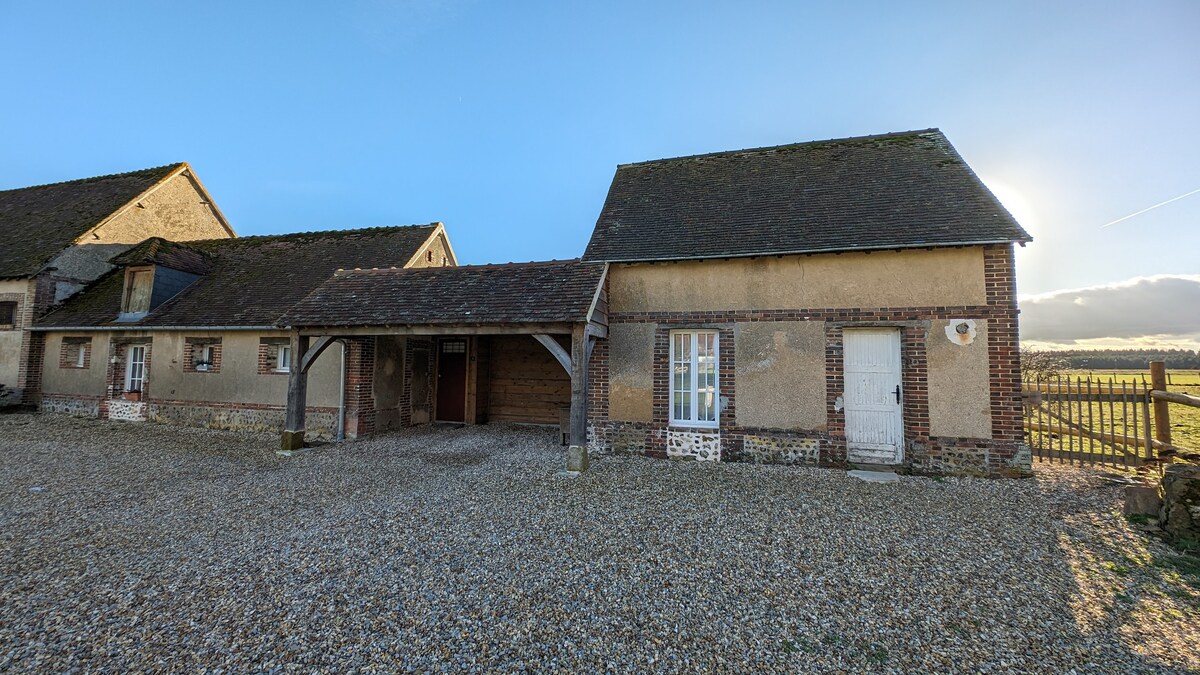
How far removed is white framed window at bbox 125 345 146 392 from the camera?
12.3m

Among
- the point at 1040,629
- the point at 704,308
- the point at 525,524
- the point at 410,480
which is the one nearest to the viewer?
the point at 1040,629

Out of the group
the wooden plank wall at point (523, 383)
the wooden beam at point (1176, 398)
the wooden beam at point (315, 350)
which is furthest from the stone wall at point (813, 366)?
the wooden beam at point (315, 350)

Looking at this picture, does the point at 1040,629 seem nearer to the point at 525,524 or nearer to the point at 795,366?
the point at 525,524

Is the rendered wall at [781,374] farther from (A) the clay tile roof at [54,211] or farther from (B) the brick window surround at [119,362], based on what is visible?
(A) the clay tile roof at [54,211]

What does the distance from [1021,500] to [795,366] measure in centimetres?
323

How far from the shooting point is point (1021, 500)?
582 centimetres

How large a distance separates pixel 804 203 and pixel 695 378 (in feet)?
13.3

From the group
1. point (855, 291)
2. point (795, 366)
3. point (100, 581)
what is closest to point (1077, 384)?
point (855, 291)

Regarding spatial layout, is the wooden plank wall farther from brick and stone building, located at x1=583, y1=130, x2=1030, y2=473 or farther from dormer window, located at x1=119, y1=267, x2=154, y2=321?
dormer window, located at x1=119, y1=267, x2=154, y2=321

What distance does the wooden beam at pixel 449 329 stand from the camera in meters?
7.47

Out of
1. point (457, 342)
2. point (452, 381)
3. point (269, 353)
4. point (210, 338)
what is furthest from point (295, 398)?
point (210, 338)

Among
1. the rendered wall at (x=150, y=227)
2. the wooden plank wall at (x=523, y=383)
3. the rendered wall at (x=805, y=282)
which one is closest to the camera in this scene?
the rendered wall at (x=805, y=282)

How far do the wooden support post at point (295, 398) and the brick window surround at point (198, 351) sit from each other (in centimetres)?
427

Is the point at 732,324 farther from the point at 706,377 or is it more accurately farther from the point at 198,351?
the point at 198,351
